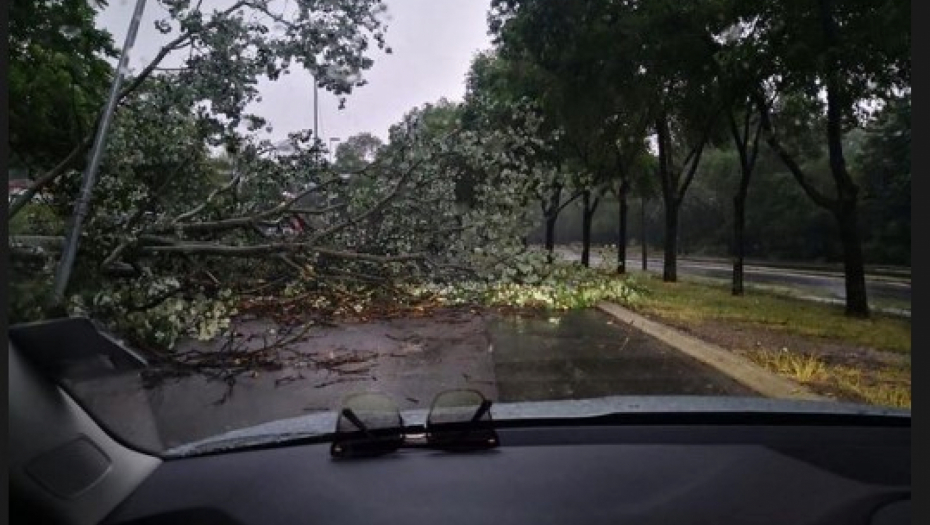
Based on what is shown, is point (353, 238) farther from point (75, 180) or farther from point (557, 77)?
point (557, 77)

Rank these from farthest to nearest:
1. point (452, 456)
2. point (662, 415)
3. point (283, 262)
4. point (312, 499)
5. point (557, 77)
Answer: point (557, 77)
point (283, 262)
point (662, 415)
point (452, 456)
point (312, 499)

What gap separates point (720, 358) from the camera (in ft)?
10.5

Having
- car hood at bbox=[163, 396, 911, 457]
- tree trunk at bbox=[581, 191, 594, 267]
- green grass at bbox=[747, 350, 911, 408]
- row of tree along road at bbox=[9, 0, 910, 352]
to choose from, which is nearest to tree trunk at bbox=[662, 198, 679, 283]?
row of tree along road at bbox=[9, 0, 910, 352]

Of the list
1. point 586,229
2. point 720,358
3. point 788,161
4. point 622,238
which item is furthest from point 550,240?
point 788,161

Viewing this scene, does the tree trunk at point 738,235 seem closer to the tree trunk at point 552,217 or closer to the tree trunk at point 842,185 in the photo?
the tree trunk at point 842,185

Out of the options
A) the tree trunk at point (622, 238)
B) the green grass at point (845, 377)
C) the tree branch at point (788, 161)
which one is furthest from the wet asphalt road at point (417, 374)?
the tree branch at point (788, 161)

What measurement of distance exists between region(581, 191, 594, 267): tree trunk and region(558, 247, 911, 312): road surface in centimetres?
5

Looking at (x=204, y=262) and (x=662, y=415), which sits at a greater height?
(x=204, y=262)

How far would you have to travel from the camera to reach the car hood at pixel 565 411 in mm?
1911

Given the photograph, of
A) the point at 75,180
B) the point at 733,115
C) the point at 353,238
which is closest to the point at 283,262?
the point at 353,238

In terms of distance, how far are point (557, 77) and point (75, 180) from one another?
227 centimetres

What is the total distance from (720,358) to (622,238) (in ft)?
2.96

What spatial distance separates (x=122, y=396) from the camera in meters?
1.94

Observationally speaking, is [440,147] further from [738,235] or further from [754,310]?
[754,310]
